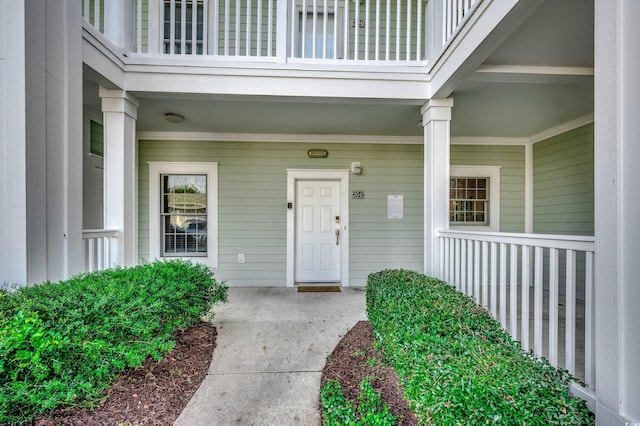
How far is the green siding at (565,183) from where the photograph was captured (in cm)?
423

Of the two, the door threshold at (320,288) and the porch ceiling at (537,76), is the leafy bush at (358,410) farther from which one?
the door threshold at (320,288)

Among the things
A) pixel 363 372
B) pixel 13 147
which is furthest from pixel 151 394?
pixel 13 147

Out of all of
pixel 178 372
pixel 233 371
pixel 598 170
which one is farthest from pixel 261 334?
pixel 598 170

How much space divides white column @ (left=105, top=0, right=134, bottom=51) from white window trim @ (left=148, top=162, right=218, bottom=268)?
2096 millimetres

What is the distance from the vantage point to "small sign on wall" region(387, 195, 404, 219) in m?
5.14

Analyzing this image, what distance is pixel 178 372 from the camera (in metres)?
2.22

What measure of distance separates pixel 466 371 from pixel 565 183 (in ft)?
15.2

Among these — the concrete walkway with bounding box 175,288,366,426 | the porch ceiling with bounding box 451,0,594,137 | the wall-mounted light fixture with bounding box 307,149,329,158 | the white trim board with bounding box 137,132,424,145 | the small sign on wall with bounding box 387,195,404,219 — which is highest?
the porch ceiling with bounding box 451,0,594,137

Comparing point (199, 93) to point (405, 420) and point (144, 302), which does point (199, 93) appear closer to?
point (144, 302)

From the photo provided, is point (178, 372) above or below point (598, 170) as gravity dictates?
below

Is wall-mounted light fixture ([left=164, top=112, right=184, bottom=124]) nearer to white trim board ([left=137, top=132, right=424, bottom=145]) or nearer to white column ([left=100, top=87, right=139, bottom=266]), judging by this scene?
white trim board ([left=137, top=132, right=424, bottom=145])

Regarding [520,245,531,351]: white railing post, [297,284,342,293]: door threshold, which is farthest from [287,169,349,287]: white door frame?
[520,245,531,351]: white railing post

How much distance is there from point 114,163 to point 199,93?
3.73 ft

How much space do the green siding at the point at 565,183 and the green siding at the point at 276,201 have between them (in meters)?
2.03
